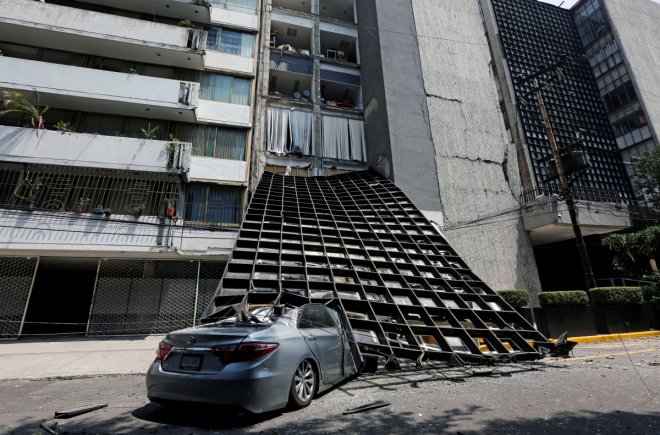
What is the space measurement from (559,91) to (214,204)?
29360 mm

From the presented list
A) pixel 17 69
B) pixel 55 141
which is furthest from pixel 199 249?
pixel 17 69

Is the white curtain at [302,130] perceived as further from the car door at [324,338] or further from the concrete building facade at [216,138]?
the car door at [324,338]

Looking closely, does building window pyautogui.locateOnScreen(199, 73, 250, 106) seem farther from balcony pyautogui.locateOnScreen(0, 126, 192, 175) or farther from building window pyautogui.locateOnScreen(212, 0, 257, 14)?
building window pyautogui.locateOnScreen(212, 0, 257, 14)

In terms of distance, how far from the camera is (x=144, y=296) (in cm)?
1284

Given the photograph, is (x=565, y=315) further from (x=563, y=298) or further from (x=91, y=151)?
(x=91, y=151)

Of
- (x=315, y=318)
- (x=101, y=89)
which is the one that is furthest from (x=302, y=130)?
(x=315, y=318)

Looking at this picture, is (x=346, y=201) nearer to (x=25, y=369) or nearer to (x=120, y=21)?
(x=25, y=369)

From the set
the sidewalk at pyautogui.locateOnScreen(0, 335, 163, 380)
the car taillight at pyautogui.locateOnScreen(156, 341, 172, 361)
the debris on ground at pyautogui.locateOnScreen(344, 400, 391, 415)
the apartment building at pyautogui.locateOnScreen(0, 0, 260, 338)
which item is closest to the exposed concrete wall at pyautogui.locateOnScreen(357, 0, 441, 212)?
the apartment building at pyautogui.locateOnScreen(0, 0, 260, 338)

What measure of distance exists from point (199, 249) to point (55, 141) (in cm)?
727

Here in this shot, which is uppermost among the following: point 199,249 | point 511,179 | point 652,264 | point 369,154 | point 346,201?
point 369,154

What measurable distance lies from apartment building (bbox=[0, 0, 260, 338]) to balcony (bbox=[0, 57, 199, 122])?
54mm

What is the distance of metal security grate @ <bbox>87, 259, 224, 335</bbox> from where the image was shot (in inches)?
488

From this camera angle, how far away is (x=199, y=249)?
45.1ft


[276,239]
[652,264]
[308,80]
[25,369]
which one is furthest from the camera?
[308,80]
